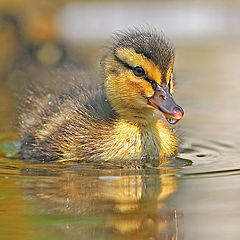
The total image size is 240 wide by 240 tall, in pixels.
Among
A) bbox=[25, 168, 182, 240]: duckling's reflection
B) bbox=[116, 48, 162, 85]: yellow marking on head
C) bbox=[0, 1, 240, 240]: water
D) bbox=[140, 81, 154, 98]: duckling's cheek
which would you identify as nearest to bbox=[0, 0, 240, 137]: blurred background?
bbox=[116, 48, 162, 85]: yellow marking on head

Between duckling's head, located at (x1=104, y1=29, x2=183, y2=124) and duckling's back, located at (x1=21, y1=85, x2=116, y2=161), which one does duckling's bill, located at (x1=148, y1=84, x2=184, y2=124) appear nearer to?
duckling's head, located at (x1=104, y1=29, x2=183, y2=124)

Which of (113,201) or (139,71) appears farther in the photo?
(139,71)

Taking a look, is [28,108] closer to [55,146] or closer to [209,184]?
[55,146]

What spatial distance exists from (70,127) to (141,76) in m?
0.86

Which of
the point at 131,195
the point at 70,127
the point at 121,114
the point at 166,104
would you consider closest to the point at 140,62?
the point at 166,104

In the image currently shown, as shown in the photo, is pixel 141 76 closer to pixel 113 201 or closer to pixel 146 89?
pixel 146 89

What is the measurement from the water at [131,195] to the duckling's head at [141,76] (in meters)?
0.54

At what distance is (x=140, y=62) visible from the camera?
572cm

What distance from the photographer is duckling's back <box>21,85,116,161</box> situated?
608 centimetres

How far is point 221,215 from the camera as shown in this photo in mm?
4230

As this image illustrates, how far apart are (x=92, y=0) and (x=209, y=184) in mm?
17035

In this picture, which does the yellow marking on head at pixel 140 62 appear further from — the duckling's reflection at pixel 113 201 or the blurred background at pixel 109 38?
the duckling's reflection at pixel 113 201

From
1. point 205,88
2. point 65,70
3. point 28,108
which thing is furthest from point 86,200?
point 205,88

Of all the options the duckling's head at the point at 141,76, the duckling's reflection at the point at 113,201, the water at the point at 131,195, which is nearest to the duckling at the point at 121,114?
the duckling's head at the point at 141,76
